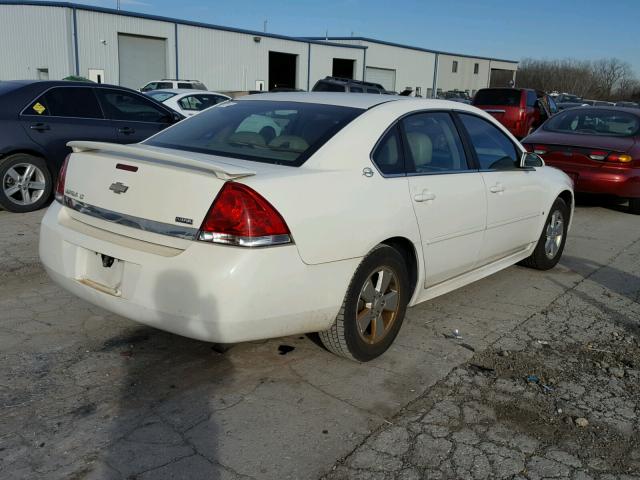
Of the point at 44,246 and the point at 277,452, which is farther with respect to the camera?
the point at 44,246

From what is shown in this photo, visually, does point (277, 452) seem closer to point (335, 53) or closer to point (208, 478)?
point (208, 478)

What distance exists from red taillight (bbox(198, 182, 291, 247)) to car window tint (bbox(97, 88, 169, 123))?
5.86 metres

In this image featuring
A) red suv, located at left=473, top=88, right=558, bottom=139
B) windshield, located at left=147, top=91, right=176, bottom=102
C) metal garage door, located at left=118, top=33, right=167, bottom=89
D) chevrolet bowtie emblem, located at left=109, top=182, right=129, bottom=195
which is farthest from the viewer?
metal garage door, located at left=118, top=33, right=167, bottom=89

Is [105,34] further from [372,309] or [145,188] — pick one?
[372,309]

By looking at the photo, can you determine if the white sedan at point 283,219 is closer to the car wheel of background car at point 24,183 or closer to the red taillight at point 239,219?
the red taillight at point 239,219

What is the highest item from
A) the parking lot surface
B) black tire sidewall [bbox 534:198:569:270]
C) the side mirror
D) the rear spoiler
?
the rear spoiler

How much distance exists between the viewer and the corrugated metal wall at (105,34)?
28688 mm

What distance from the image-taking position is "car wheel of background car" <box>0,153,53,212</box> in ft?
23.8

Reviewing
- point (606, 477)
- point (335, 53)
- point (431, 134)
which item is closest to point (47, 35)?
point (335, 53)

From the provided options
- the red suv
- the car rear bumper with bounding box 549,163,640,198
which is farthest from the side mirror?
the red suv

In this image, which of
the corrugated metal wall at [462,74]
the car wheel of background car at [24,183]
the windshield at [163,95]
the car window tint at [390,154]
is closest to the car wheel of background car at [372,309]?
the car window tint at [390,154]

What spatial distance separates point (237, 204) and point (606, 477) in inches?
81.2

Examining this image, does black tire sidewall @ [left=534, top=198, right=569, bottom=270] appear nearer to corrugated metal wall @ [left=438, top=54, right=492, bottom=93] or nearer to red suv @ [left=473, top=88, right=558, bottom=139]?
red suv @ [left=473, top=88, right=558, bottom=139]

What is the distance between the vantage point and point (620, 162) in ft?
28.3
